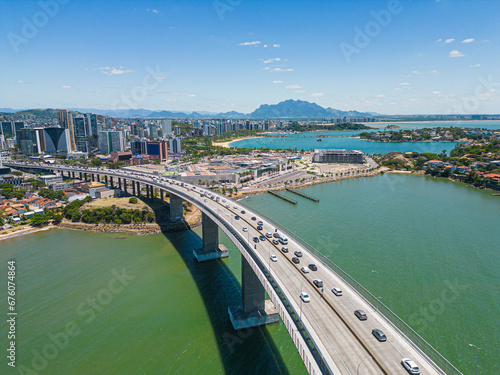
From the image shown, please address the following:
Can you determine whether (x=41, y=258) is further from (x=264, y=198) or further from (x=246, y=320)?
(x=264, y=198)

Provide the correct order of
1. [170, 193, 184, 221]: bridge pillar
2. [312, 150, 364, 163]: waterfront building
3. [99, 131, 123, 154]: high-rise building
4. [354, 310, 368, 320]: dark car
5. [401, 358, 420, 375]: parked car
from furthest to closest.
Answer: [99, 131, 123, 154]: high-rise building < [312, 150, 364, 163]: waterfront building < [170, 193, 184, 221]: bridge pillar < [354, 310, 368, 320]: dark car < [401, 358, 420, 375]: parked car

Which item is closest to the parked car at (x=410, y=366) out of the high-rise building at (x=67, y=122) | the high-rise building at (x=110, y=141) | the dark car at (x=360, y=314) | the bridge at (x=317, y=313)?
the bridge at (x=317, y=313)

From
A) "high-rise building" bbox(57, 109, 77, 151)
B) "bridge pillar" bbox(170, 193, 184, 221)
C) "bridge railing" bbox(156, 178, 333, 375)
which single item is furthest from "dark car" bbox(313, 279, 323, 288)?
"high-rise building" bbox(57, 109, 77, 151)

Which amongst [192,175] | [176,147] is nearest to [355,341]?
[192,175]

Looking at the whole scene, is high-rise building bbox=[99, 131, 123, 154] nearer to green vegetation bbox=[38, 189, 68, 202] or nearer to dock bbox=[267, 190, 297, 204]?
green vegetation bbox=[38, 189, 68, 202]

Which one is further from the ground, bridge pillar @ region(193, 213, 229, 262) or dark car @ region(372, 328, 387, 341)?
dark car @ region(372, 328, 387, 341)

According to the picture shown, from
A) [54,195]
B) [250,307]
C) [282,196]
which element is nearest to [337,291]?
[250,307]

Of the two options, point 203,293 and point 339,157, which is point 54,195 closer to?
point 203,293
